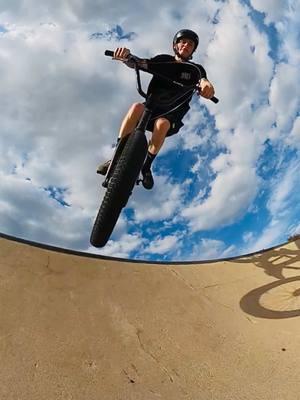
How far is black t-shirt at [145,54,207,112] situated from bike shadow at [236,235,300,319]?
485cm

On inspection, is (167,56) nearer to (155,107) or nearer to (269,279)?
(155,107)

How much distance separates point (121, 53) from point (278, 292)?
19.8 ft

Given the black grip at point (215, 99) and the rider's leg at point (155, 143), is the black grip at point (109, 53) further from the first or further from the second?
the black grip at point (215, 99)

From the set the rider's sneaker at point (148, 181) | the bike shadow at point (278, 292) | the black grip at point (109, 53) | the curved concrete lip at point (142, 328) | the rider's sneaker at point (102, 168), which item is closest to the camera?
the black grip at point (109, 53)

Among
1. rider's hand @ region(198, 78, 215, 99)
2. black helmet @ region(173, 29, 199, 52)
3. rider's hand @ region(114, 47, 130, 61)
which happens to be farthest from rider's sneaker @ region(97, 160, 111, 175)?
black helmet @ region(173, 29, 199, 52)

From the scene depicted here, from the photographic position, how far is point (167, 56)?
Answer: 4441mm

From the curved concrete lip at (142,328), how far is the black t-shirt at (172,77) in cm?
393

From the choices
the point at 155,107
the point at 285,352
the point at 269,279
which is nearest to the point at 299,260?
the point at 269,279

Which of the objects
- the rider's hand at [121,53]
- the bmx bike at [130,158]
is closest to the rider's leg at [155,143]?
the bmx bike at [130,158]

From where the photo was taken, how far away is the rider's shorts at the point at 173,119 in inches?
168

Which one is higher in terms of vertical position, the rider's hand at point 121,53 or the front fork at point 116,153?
the rider's hand at point 121,53

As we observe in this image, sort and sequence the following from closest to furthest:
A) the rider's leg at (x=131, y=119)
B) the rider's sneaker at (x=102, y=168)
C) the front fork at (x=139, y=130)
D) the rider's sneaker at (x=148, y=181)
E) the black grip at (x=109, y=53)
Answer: the black grip at (x=109, y=53)
the front fork at (x=139, y=130)
the rider's leg at (x=131, y=119)
the rider's sneaker at (x=148, y=181)
the rider's sneaker at (x=102, y=168)

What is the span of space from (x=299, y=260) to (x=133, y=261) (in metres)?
4.05

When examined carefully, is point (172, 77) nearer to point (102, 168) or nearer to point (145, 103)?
point (145, 103)
